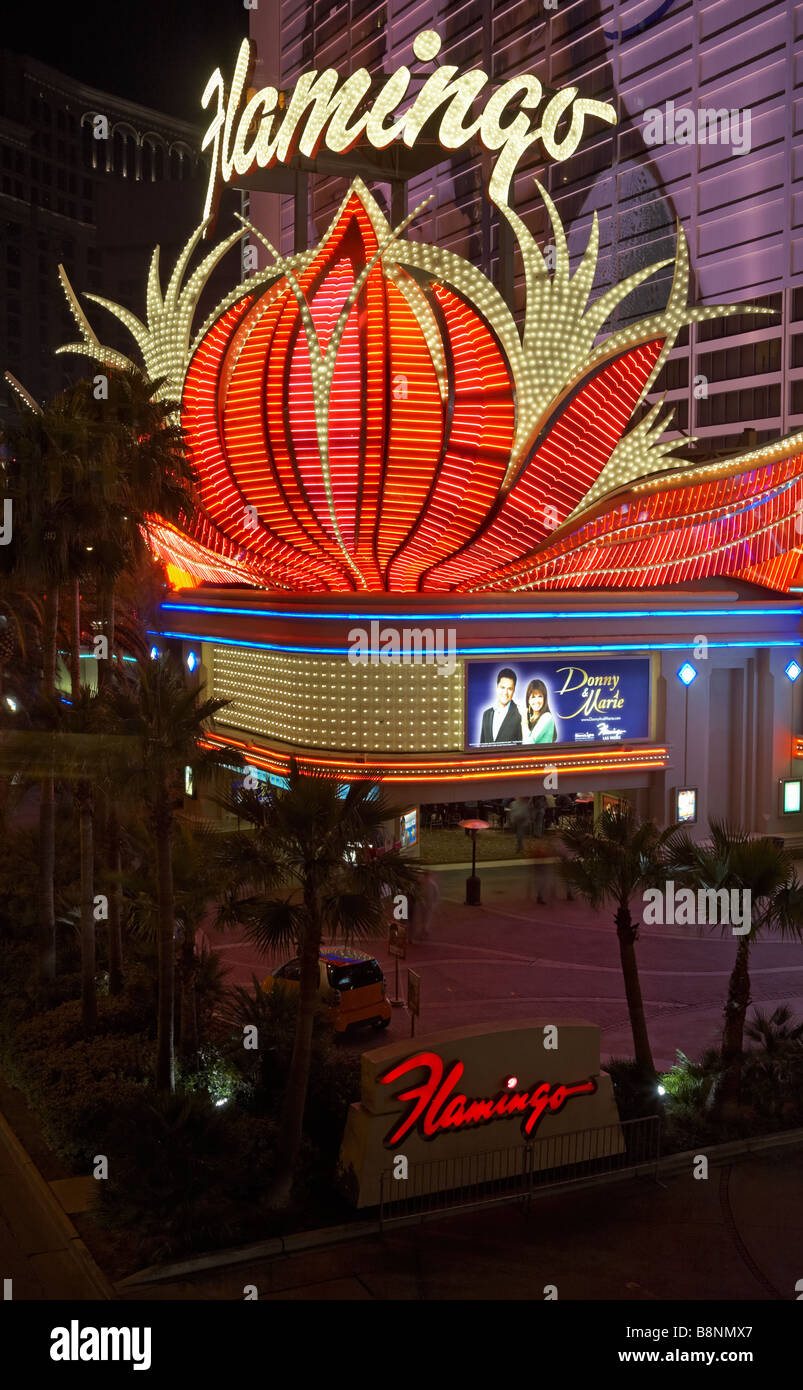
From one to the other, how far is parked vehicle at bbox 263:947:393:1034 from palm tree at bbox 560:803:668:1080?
4.65 metres

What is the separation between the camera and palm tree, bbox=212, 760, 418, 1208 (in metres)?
12.6

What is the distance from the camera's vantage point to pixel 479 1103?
13.7m

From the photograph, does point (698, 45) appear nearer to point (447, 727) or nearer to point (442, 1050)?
point (447, 727)

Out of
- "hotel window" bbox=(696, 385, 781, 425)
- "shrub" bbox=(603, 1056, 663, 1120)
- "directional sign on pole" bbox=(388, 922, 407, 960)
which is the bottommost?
"shrub" bbox=(603, 1056, 663, 1120)

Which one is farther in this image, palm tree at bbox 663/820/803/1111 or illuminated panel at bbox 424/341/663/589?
illuminated panel at bbox 424/341/663/589

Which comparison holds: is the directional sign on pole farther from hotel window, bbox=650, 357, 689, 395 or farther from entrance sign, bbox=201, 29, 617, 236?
hotel window, bbox=650, 357, 689, 395

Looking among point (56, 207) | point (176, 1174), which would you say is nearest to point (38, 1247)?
point (176, 1174)

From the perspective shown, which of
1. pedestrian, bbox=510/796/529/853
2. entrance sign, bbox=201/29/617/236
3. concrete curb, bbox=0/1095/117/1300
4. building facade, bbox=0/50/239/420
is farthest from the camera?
building facade, bbox=0/50/239/420

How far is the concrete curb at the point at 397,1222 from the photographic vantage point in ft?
38.8

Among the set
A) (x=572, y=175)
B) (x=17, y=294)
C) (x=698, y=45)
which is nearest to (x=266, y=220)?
(x=17, y=294)

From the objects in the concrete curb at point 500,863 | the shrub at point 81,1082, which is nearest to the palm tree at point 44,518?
the shrub at point 81,1082

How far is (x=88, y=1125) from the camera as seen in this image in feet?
47.6

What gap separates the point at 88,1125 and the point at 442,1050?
4478 mm

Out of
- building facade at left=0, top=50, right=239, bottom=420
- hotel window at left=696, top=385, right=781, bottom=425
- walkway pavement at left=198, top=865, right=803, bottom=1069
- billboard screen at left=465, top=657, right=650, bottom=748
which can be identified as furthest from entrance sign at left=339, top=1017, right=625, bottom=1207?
building facade at left=0, top=50, right=239, bottom=420
